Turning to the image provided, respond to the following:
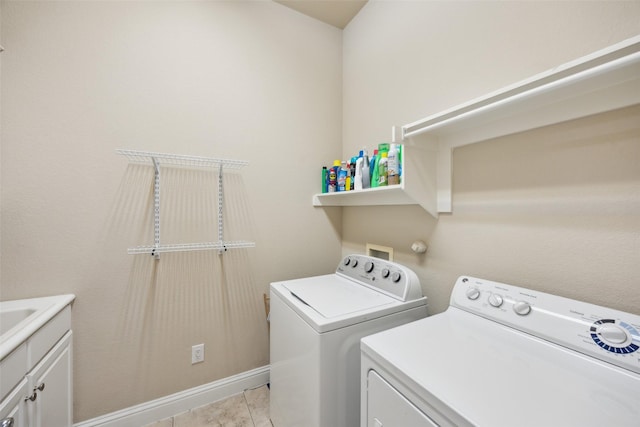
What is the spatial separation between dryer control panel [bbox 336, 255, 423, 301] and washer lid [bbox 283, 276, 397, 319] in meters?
0.04

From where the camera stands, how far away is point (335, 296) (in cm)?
136

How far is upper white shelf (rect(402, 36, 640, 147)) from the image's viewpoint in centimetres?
68

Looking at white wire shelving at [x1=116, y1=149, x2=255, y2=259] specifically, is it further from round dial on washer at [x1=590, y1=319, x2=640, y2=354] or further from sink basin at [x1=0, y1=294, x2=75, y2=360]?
round dial on washer at [x1=590, y1=319, x2=640, y2=354]

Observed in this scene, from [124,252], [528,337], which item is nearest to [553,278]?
[528,337]

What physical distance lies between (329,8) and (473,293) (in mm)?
2322

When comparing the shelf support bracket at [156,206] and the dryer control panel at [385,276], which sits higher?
the shelf support bracket at [156,206]

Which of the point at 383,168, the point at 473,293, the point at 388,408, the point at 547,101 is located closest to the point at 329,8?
the point at 383,168

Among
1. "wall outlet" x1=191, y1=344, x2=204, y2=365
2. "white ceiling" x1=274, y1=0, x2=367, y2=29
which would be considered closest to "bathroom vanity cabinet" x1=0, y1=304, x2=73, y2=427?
Answer: "wall outlet" x1=191, y1=344, x2=204, y2=365

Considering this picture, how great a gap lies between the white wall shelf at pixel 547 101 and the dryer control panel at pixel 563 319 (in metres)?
0.48

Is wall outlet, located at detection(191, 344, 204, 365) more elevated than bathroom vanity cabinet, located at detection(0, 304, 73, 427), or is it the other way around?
bathroom vanity cabinet, located at detection(0, 304, 73, 427)

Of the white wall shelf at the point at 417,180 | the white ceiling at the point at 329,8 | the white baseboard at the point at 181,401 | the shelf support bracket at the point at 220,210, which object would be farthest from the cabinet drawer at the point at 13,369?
the white ceiling at the point at 329,8

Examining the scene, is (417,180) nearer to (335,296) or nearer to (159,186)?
(335,296)

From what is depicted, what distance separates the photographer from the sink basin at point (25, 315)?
0.92 m

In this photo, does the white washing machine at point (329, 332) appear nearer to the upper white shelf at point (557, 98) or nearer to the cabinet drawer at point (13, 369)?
the upper white shelf at point (557, 98)
